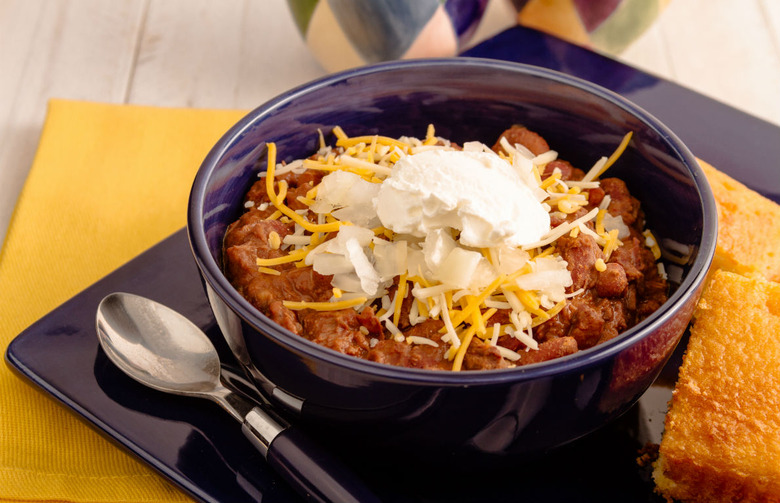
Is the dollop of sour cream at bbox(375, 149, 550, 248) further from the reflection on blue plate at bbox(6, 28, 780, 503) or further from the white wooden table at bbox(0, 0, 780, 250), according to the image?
the white wooden table at bbox(0, 0, 780, 250)

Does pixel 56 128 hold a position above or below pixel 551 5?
below

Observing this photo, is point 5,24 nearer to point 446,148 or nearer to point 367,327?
point 446,148

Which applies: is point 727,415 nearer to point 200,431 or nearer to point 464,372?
point 464,372

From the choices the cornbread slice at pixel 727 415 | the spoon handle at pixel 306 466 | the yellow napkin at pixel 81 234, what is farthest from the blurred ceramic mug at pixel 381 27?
the spoon handle at pixel 306 466

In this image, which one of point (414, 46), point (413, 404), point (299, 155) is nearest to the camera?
point (413, 404)

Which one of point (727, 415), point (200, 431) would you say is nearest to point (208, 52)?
point (200, 431)

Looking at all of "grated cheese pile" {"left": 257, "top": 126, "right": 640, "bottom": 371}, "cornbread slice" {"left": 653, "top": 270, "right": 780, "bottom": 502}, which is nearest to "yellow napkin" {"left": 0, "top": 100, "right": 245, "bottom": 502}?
"grated cheese pile" {"left": 257, "top": 126, "right": 640, "bottom": 371}

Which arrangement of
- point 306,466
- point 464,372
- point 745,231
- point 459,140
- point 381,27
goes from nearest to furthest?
point 464,372 < point 306,466 < point 745,231 < point 459,140 < point 381,27

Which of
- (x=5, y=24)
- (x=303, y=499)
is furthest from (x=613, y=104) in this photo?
(x=5, y=24)
